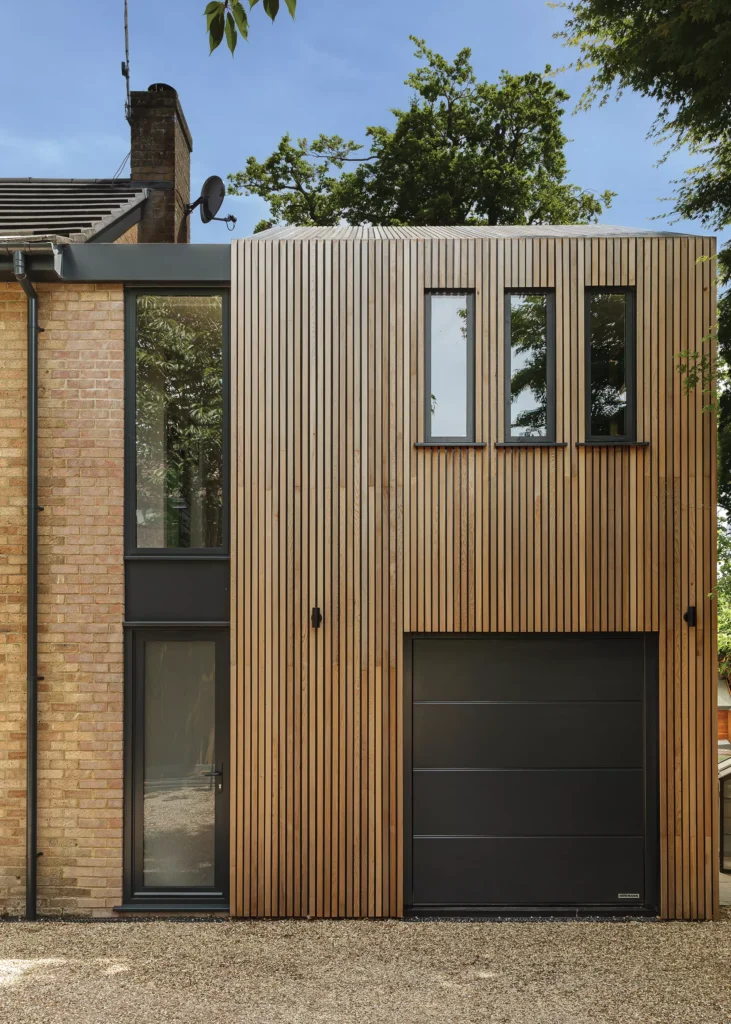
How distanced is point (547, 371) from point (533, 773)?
3491 mm

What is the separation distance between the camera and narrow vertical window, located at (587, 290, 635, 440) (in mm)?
6672

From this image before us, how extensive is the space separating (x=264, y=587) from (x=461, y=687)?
1.92 metres

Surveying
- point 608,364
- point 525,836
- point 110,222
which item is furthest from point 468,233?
point 525,836

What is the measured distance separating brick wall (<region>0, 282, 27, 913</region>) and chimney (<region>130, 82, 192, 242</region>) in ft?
12.9

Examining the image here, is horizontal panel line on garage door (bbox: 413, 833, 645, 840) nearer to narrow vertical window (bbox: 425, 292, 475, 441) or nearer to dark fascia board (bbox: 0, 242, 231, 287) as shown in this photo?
narrow vertical window (bbox: 425, 292, 475, 441)

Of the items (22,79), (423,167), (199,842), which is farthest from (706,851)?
(423,167)

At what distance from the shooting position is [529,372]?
21.9 feet

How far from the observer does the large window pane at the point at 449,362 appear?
6688 mm

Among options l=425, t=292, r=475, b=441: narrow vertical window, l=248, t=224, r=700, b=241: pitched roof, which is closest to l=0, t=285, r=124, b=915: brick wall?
l=248, t=224, r=700, b=241: pitched roof

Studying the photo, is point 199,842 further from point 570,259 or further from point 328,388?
point 570,259

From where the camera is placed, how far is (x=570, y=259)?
664 centimetres

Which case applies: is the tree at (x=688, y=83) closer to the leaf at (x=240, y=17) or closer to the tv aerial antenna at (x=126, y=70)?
the leaf at (x=240, y=17)

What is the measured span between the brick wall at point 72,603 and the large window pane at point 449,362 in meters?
2.74

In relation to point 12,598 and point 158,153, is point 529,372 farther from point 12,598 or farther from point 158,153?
point 158,153
